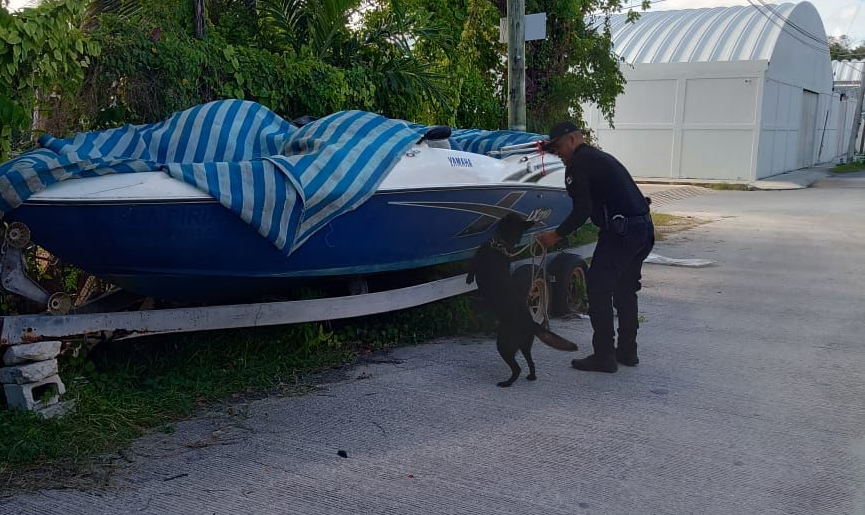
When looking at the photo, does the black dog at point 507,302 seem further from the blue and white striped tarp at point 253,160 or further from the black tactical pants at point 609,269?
the blue and white striped tarp at point 253,160

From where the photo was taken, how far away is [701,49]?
1079 inches

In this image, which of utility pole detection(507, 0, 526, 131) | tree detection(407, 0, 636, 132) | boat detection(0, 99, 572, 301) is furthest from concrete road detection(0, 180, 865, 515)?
tree detection(407, 0, 636, 132)

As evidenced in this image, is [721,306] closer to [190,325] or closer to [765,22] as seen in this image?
[190,325]

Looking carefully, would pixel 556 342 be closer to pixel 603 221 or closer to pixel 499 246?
pixel 499 246

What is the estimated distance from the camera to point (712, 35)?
92.7 ft

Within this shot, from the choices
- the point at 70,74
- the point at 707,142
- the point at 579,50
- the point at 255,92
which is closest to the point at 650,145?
the point at 707,142

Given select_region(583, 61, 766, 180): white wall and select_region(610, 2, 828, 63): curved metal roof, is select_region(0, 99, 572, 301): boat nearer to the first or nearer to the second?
select_region(583, 61, 766, 180): white wall

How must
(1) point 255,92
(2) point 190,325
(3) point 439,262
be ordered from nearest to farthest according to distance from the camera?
(2) point 190,325
(3) point 439,262
(1) point 255,92

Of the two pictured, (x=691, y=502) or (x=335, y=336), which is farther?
(x=335, y=336)

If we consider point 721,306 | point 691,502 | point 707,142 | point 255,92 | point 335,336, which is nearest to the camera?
point 691,502

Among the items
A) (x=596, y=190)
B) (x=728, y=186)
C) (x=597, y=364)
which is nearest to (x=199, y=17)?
(x=596, y=190)

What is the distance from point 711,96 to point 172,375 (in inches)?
964

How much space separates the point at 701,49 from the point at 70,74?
83.4 feet

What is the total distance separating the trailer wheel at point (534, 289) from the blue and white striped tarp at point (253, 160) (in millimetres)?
1467
